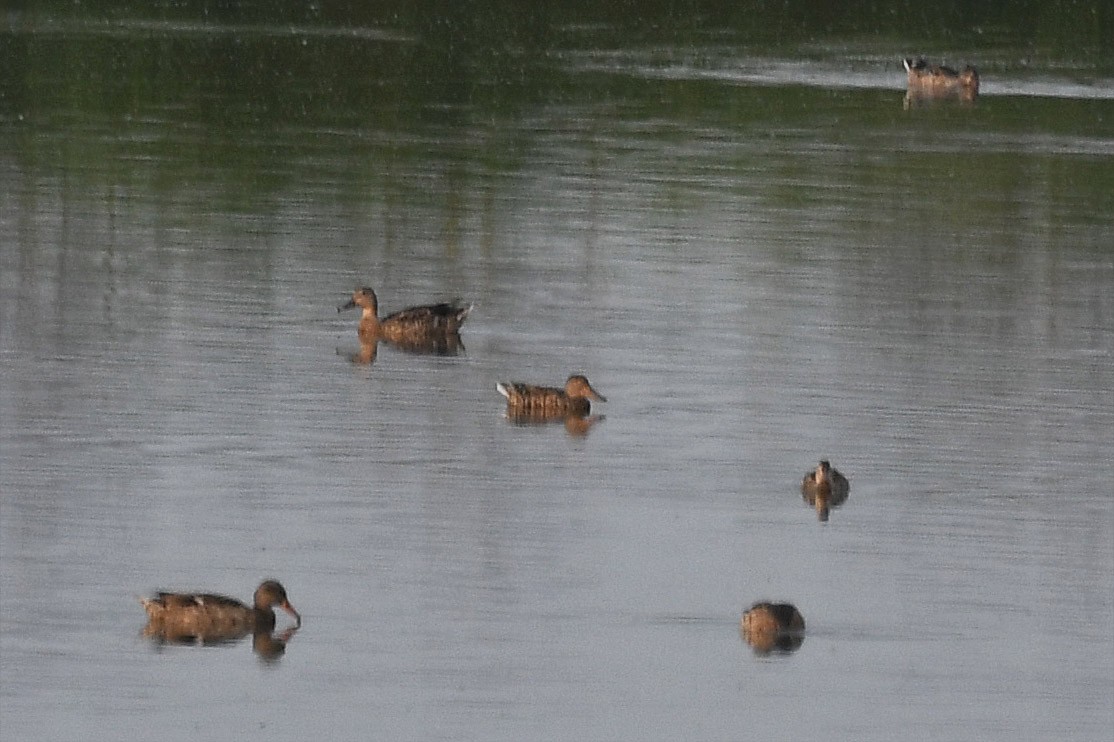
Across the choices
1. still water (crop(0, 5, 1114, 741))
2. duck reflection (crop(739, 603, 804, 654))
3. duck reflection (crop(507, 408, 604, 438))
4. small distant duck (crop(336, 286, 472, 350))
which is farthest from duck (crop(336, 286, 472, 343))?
duck reflection (crop(739, 603, 804, 654))

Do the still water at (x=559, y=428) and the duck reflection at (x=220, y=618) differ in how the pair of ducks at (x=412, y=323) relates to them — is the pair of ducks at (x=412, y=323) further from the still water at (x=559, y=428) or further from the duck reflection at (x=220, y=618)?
the duck reflection at (x=220, y=618)

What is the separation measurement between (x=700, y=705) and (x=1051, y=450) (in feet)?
18.3

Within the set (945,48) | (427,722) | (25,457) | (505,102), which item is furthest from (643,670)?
(945,48)

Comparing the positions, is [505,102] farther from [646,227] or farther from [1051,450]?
[1051,450]

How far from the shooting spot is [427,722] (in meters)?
12.0

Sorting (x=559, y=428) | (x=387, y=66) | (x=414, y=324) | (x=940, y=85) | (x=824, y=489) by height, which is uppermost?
(x=387, y=66)

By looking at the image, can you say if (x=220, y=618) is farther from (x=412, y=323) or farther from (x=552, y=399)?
(x=412, y=323)

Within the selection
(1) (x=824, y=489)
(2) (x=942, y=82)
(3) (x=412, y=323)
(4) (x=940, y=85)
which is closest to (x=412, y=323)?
(3) (x=412, y=323)

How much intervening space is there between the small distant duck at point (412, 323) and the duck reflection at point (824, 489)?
5090 mm

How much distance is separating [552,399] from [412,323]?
9.17ft

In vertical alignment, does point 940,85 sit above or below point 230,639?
above

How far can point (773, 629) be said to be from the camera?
43.7 feet

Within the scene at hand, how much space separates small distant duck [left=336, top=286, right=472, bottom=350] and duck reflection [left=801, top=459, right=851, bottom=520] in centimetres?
509

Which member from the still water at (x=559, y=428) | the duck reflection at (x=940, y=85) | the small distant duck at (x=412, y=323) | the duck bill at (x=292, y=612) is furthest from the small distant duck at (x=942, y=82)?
the duck bill at (x=292, y=612)
